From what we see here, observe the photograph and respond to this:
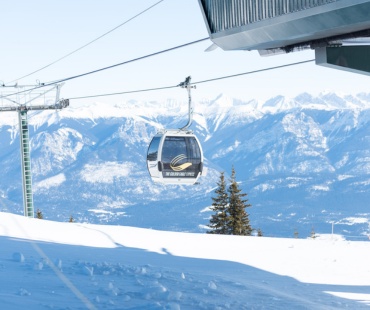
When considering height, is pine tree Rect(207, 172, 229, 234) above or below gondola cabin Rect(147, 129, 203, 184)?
below

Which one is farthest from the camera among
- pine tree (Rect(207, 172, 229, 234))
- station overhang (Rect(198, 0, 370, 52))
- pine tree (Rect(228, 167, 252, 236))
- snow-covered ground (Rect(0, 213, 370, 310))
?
pine tree (Rect(207, 172, 229, 234))

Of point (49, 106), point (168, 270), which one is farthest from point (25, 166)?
point (168, 270)

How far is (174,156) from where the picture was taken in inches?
1013

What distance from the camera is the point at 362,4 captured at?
11.6 m

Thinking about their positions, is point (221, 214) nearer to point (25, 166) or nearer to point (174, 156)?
point (25, 166)

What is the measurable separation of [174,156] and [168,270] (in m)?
10.7

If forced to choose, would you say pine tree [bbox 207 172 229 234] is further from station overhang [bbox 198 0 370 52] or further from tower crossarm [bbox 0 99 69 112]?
station overhang [bbox 198 0 370 52]

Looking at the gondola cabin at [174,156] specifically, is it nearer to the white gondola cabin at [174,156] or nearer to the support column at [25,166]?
the white gondola cabin at [174,156]

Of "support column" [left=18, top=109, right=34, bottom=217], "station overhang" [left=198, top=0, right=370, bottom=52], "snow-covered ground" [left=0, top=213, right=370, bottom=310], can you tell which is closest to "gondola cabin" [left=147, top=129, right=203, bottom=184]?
"snow-covered ground" [left=0, top=213, right=370, bottom=310]

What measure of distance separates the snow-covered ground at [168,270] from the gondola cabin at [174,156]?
1846 millimetres

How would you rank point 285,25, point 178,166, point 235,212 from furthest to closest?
1. point 235,212
2. point 178,166
3. point 285,25

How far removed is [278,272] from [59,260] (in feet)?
17.4

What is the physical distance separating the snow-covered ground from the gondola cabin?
72.7 inches

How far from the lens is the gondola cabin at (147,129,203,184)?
2566 cm
